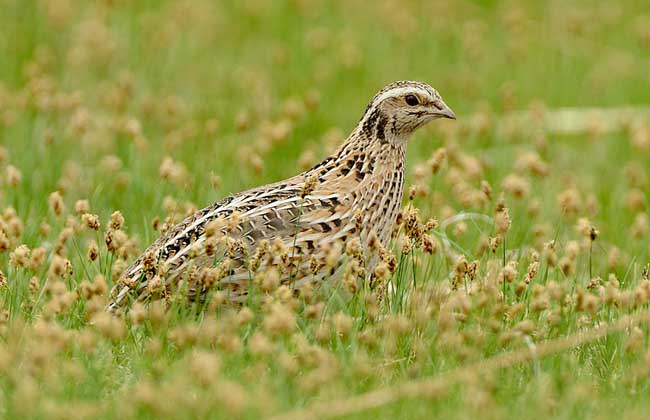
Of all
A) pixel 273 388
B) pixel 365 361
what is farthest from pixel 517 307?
pixel 273 388

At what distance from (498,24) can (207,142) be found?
6.14 m

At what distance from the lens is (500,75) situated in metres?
13.9

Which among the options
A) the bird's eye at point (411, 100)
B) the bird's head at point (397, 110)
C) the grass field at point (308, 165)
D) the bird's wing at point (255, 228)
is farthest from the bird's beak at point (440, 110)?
the bird's wing at point (255, 228)

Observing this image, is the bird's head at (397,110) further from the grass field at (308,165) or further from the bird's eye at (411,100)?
the grass field at (308,165)

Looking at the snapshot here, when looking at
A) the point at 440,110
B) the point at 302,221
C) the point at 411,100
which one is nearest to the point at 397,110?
the point at 411,100

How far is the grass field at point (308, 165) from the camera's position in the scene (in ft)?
19.2

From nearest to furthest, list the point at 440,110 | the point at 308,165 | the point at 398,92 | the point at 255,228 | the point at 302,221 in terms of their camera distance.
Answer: the point at 255,228 → the point at 302,221 → the point at 398,92 → the point at 440,110 → the point at 308,165

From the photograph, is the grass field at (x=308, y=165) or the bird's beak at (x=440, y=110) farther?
the bird's beak at (x=440, y=110)

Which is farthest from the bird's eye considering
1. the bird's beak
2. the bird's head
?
the bird's beak

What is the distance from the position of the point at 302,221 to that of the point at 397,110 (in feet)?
3.13

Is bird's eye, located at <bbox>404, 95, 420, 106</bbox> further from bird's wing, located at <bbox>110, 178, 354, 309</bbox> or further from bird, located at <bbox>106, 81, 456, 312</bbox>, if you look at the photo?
bird's wing, located at <bbox>110, 178, 354, 309</bbox>

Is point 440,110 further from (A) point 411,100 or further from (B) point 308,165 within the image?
(B) point 308,165

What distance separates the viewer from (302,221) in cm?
693

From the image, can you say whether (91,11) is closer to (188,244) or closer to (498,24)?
(498,24)
